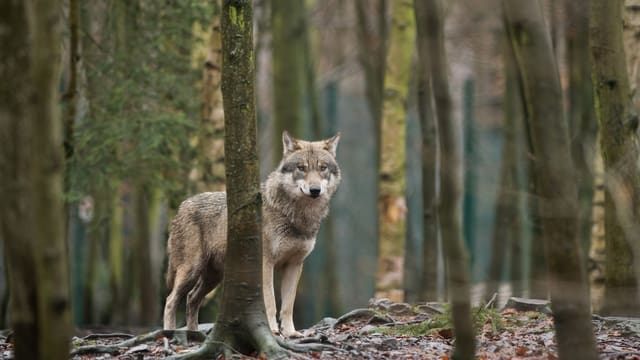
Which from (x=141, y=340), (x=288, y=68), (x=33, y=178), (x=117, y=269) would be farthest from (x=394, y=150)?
(x=33, y=178)

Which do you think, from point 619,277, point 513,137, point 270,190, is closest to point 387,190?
point 513,137

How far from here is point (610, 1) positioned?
958 cm

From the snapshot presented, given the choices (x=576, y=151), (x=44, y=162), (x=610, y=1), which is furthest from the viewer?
(x=576, y=151)

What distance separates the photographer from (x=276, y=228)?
10391 millimetres

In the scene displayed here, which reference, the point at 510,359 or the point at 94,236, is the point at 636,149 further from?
the point at 94,236

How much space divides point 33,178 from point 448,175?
244 cm

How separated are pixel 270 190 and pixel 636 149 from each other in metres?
3.76

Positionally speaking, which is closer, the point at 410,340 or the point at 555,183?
the point at 555,183

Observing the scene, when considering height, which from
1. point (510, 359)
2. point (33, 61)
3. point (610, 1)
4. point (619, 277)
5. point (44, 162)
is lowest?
point (510, 359)

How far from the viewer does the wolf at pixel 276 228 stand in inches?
409

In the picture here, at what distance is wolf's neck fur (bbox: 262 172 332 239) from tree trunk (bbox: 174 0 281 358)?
8.85 feet

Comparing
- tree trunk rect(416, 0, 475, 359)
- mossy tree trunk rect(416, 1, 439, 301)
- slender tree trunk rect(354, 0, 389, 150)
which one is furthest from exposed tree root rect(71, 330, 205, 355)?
slender tree trunk rect(354, 0, 389, 150)

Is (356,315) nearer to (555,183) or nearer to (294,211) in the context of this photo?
(294,211)

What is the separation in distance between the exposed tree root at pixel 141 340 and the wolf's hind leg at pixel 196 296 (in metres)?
1.48
